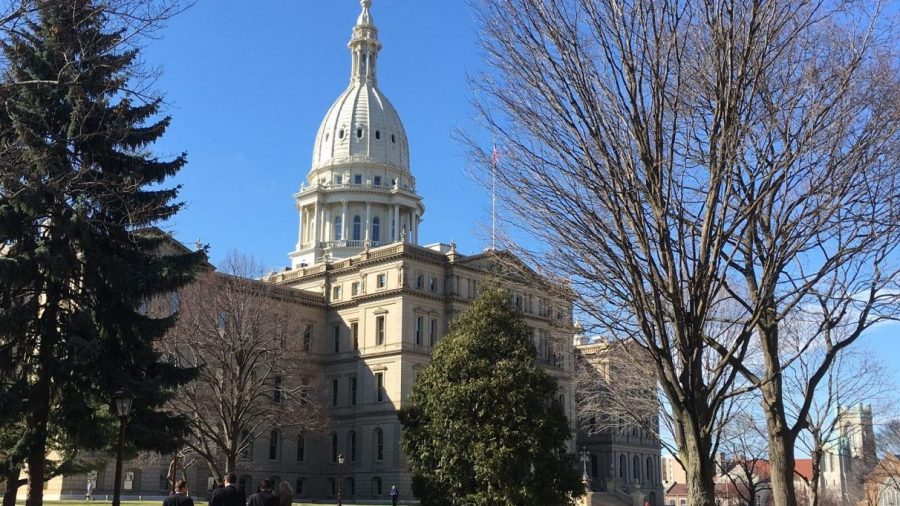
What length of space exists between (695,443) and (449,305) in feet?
191

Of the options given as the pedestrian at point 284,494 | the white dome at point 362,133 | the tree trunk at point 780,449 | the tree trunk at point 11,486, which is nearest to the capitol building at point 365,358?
the white dome at point 362,133

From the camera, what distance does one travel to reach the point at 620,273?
48.4ft

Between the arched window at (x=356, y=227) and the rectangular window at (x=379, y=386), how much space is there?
1106 inches

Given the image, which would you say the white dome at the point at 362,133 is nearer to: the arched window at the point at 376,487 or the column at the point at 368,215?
the column at the point at 368,215

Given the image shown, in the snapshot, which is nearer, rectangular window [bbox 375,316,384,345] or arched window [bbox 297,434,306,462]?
rectangular window [bbox 375,316,384,345]

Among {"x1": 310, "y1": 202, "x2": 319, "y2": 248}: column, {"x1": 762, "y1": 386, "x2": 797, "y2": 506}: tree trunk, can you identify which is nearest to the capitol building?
{"x1": 310, "y1": 202, "x2": 319, "y2": 248}: column

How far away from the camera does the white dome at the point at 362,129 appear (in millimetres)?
100750

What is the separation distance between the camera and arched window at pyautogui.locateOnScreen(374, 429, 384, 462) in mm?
69125

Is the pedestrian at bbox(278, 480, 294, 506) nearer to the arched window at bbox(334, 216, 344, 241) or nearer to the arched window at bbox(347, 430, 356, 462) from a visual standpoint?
the arched window at bbox(347, 430, 356, 462)

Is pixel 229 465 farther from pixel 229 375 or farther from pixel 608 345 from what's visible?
pixel 608 345

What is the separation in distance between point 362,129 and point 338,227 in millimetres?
11453

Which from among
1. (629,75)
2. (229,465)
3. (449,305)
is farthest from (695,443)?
(449,305)

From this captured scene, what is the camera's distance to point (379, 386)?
70.4 metres

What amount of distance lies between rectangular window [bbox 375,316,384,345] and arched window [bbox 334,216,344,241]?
26.7m
